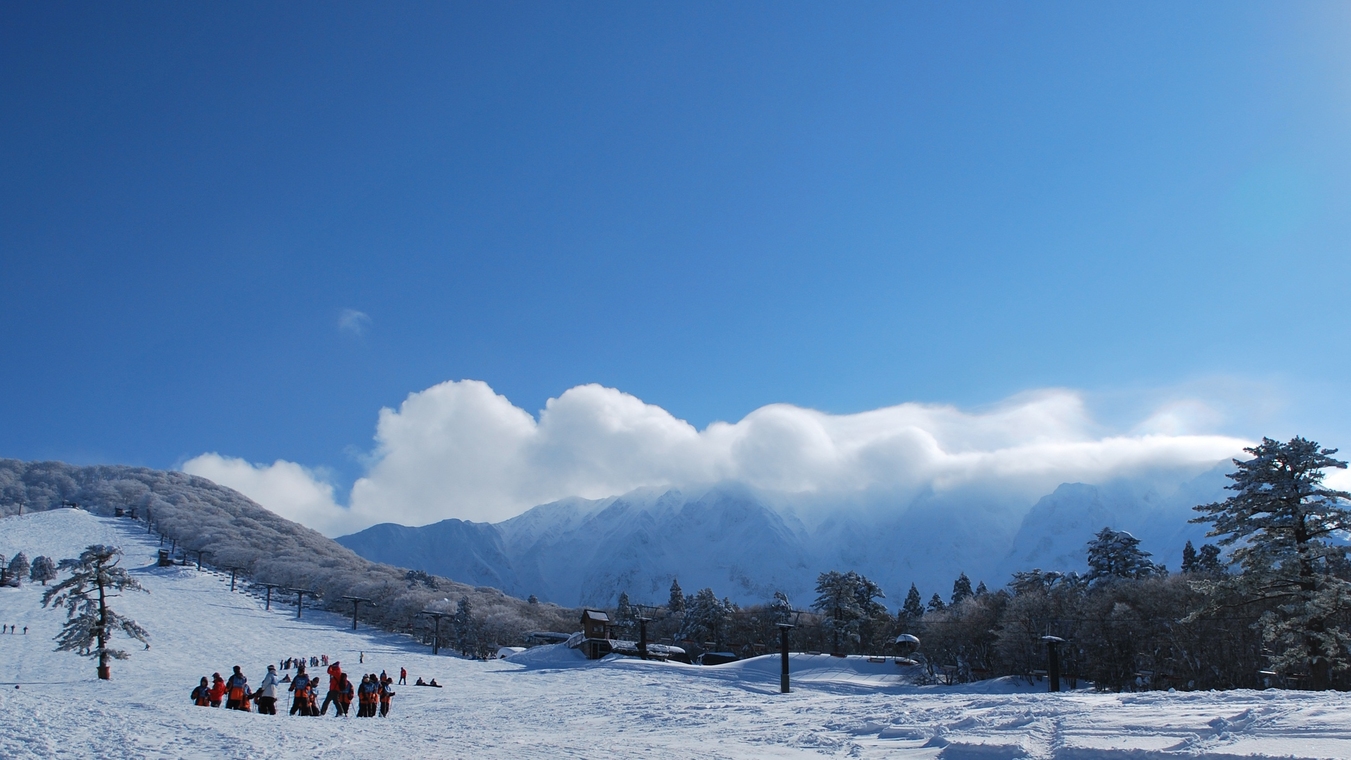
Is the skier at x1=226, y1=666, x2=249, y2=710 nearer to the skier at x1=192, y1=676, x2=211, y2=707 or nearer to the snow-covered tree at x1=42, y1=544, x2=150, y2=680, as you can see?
the skier at x1=192, y1=676, x2=211, y2=707

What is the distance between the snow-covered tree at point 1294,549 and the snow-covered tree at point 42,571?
410 ft

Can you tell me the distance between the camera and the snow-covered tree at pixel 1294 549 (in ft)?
64.8

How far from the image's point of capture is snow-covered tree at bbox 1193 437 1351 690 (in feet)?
64.8

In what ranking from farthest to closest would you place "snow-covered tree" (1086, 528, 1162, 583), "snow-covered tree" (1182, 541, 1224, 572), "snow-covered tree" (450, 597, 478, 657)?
1. "snow-covered tree" (450, 597, 478, 657)
2. "snow-covered tree" (1182, 541, 1224, 572)
3. "snow-covered tree" (1086, 528, 1162, 583)

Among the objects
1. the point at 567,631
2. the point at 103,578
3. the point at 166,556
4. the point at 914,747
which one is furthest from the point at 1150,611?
the point at 166,556

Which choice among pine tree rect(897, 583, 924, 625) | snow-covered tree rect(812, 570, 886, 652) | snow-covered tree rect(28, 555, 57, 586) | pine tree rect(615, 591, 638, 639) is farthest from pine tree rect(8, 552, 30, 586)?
pine tree rect(897, 583, 924, 625)

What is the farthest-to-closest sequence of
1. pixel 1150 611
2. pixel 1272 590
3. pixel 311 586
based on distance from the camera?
pixel 311 586, pixel 1150 611, pixel 1272 590

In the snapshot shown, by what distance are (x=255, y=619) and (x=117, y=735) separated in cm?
7867

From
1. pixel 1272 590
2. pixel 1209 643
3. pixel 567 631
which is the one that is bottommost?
pixel 567 631

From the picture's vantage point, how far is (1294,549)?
20109 mm

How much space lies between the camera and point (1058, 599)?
53.7m

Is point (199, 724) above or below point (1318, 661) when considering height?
below

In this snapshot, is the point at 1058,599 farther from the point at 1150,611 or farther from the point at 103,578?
the point at 103,578

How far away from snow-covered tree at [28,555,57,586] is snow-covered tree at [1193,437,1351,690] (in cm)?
12496
